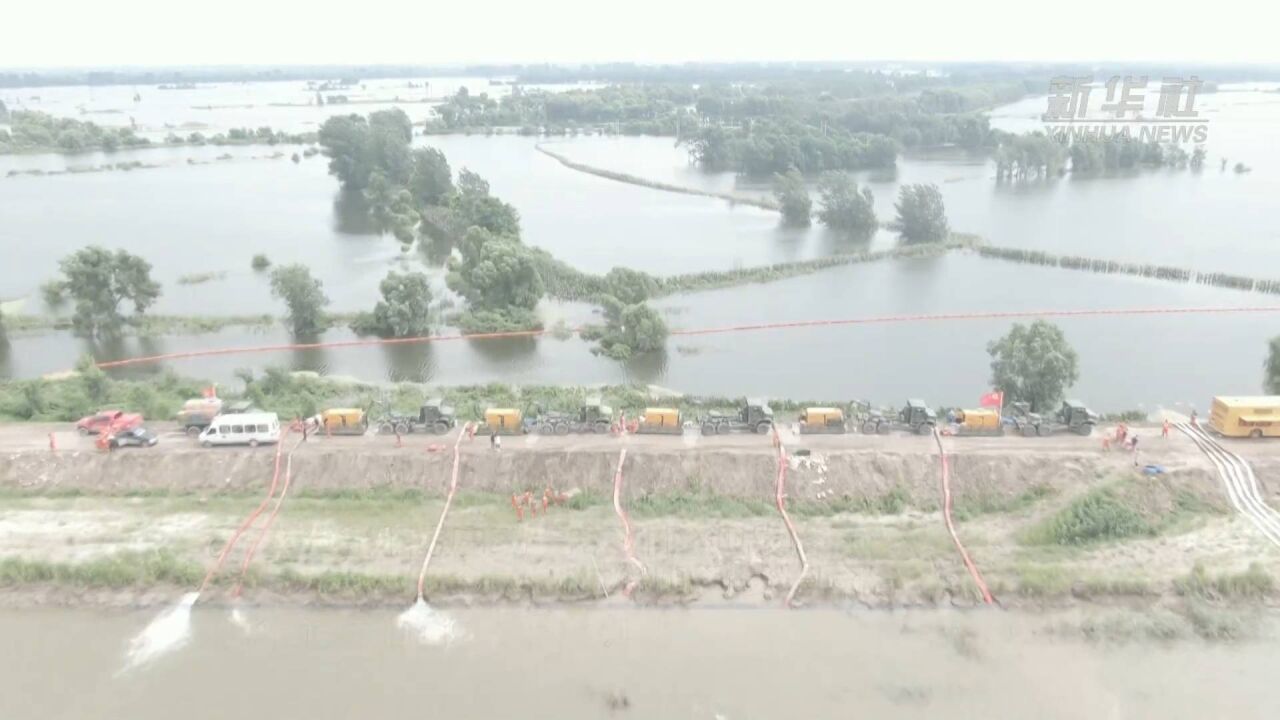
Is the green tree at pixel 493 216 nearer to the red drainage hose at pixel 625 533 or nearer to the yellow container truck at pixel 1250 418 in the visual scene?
the red drainage hose at pixel 625 533

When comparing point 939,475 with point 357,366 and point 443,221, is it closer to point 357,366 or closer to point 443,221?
point 357,366

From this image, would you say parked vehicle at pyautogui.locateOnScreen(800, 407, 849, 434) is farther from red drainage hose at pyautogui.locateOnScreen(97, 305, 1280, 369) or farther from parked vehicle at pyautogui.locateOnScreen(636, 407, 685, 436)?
red drainage hose at pyautogui.locateOnScreen(97, 305, 1280, 369)

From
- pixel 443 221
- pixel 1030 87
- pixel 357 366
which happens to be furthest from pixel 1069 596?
pixel 1030 87

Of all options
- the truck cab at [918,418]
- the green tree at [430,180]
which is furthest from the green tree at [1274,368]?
the green tree at [430,180]

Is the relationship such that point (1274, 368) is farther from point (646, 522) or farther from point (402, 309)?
point (402, 309)

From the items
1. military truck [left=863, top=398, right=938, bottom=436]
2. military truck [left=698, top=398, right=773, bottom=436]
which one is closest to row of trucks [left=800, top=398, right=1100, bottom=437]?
military truck [left=863, top=398, right=938, bottom=436]

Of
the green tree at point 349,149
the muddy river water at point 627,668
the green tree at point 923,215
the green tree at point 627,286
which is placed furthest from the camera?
the green tree at point 349,149
